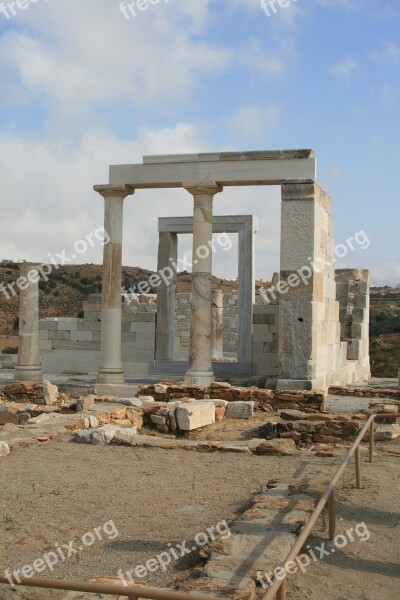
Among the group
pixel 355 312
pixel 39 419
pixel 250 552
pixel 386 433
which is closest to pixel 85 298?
pixel 355 312

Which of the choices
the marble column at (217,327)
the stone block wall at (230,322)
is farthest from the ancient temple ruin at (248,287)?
the stone block wall at (230,322)

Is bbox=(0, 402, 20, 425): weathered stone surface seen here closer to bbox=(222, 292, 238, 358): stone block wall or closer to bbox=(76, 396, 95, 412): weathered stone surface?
bbox=(76, 396, 95, 412): weathered stone surface

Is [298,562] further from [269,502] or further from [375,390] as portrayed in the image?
[375,390]

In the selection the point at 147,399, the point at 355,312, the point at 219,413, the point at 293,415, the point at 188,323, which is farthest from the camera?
the point at 188,323

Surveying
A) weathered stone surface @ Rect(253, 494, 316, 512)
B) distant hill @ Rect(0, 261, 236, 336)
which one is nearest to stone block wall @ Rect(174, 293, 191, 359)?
distant hill @ Rect(0, 261, 236, 336)

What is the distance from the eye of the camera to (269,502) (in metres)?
6.92

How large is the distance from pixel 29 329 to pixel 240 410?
7.13 metres

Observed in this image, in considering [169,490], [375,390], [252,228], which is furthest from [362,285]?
[169,490]

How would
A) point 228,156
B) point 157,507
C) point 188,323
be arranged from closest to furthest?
1. point 157,507
2. point 228,156
3. point 188,323

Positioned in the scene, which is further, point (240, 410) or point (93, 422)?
point (240, 410)

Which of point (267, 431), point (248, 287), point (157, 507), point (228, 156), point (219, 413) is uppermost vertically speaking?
point (228, 156)

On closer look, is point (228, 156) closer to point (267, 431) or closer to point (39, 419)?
point (267, 431)

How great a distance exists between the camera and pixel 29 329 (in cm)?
1878

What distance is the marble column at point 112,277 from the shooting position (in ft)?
56.7
